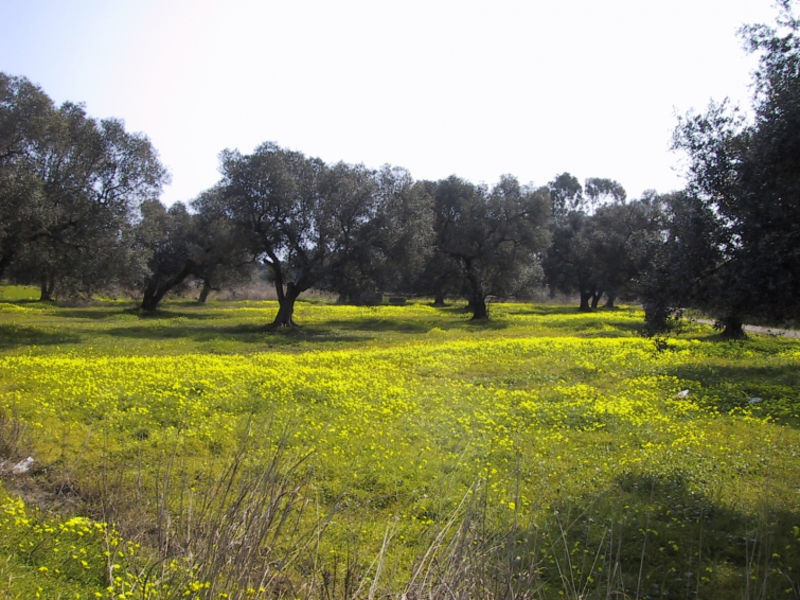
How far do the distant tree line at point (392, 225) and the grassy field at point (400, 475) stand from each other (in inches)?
111

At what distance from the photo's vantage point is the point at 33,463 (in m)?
8.77

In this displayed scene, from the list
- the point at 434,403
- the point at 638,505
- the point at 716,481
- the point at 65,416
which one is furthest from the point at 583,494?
the point at 65,416

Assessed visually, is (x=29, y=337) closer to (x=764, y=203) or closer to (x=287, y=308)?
(x=287, y=308)

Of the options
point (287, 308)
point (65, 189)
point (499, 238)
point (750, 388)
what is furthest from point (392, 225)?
point (750, 388)

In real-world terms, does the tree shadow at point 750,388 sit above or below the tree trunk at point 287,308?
below

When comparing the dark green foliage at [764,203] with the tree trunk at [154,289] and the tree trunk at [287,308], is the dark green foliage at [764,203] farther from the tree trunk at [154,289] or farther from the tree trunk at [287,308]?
the tree trunk at [154,289]

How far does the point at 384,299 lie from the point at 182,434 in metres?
59.3

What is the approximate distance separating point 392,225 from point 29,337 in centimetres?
1909

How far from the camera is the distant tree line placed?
8.81m

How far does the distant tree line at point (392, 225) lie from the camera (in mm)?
8812

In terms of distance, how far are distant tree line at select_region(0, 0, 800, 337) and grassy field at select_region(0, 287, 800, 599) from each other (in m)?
2.82

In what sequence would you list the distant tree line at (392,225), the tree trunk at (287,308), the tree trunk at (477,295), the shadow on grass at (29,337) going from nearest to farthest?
the distant tree line at (392,225) → the shadow on grass at (29,337) → the tree trunk at (287,308) → the tree trunk at (477,295)

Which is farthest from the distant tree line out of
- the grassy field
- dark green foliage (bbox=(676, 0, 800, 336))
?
the grassy field

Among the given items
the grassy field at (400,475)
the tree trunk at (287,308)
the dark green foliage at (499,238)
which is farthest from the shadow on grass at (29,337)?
the dark green foliage at (499,238)
